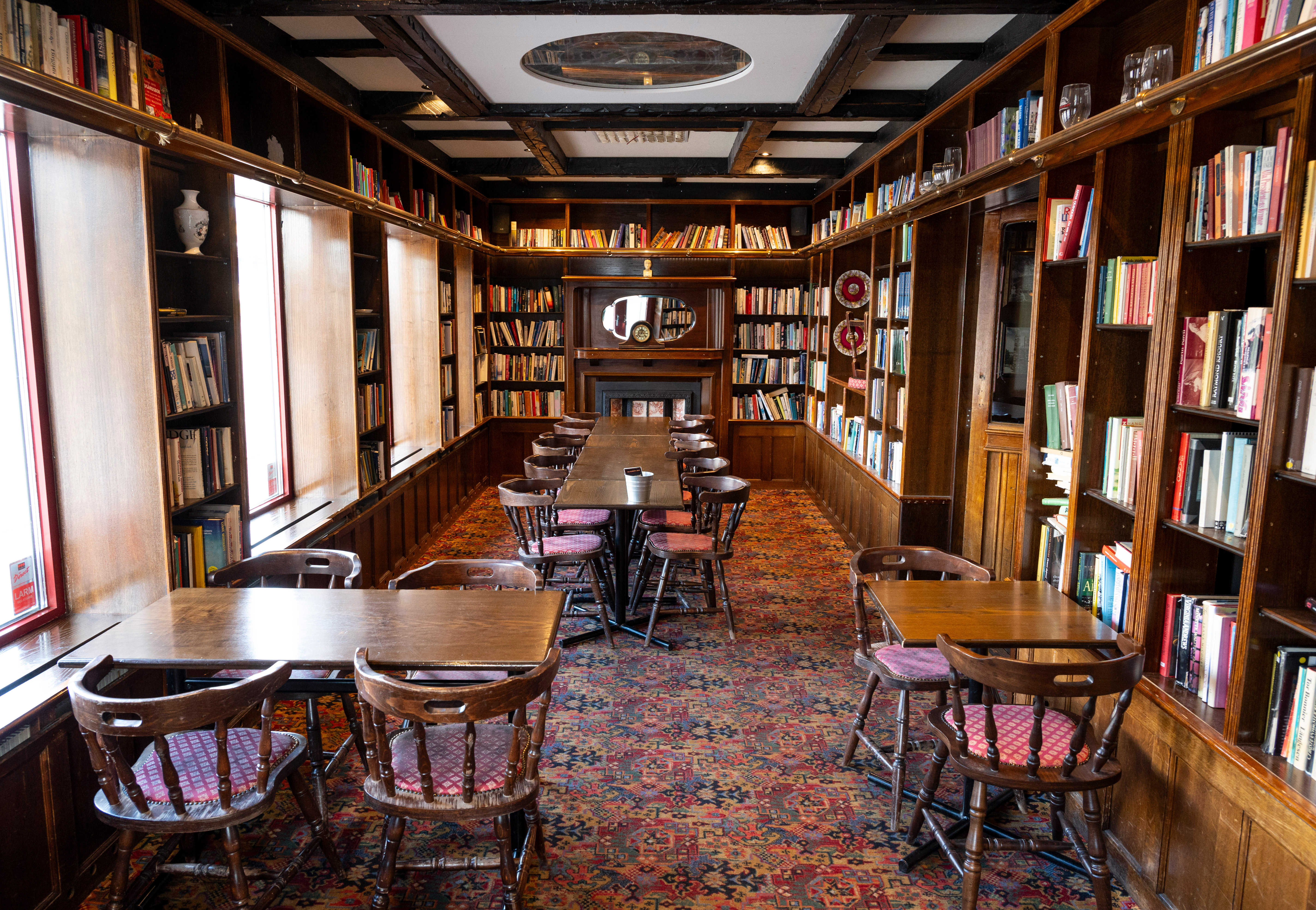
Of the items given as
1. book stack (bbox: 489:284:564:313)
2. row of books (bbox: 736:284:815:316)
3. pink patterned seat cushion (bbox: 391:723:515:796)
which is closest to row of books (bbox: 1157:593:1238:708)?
pink patterned seat cushion (bbox: 391:723:515:796)

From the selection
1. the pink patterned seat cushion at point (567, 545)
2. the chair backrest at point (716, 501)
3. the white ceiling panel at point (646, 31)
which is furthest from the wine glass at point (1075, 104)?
the pink patterned seat cushion at point (567, 545)

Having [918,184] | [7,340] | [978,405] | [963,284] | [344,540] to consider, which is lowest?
[344,540]

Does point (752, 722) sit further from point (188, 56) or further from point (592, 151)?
point (592, 151)

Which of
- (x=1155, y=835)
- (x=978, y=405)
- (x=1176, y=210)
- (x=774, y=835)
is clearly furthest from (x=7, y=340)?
(x=978, y=405)

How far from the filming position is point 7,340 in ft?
9.87

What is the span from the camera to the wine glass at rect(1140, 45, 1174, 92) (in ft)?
8.84

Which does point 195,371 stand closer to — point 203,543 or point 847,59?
point 203,543

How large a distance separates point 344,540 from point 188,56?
2565mm

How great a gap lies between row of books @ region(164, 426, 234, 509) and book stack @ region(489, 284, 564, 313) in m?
5.82

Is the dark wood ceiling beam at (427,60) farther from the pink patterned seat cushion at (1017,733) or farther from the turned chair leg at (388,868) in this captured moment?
the pink patterned seat cushion at (1017,733)

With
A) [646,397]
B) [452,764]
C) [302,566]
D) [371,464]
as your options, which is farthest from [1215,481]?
[646,397]

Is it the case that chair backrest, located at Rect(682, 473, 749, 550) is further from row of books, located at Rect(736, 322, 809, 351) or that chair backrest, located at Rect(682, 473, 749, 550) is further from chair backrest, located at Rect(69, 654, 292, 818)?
row of books, located at Rect(736, 322, 809, 351)

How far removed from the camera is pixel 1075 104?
3205 millimetres

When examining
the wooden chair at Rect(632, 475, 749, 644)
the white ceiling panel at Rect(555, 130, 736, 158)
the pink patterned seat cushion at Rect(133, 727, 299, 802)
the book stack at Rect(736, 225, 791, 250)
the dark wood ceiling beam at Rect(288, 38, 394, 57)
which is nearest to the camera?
the pink patterned seat cushion at Rect(133, 727, 299, 802)
